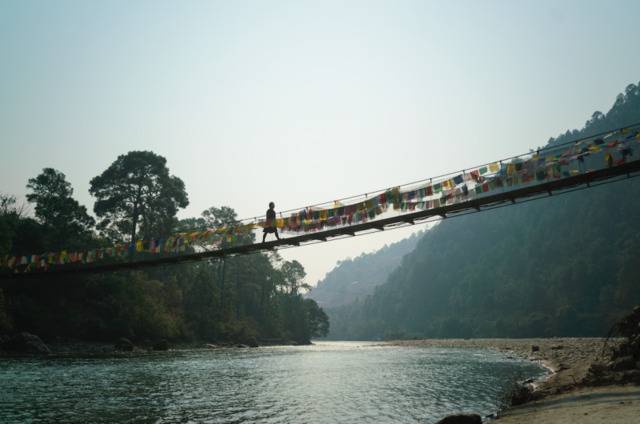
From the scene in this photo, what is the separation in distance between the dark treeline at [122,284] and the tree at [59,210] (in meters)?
0.09

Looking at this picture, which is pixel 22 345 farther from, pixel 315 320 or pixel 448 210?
pixel 315 320

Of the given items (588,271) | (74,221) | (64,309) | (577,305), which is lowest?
(577,305)

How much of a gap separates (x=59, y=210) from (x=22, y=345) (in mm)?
17516

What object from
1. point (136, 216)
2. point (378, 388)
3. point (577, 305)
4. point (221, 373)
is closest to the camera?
point (378, 388)

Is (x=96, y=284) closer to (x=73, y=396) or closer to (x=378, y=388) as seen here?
(x=73, y=396)

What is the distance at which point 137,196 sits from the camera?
58406mm

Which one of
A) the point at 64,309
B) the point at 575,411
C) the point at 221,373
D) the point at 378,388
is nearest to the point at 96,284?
the point at 64,309

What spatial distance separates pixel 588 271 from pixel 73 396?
13044 centimetres

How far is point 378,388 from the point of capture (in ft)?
69.1

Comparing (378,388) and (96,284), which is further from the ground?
(96,284)

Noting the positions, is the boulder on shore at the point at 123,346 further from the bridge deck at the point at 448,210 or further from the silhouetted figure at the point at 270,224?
the silhouetted figure at the point at 270,224

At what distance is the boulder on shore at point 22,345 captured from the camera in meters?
34.2

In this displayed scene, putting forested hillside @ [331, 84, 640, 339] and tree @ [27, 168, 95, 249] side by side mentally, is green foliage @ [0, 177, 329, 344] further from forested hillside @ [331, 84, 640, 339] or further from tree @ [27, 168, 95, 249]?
forested hillside @ [331, 84, 640, 339]

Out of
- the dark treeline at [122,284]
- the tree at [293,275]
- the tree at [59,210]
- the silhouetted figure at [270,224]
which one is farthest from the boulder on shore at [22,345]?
the tree at [293,275]
